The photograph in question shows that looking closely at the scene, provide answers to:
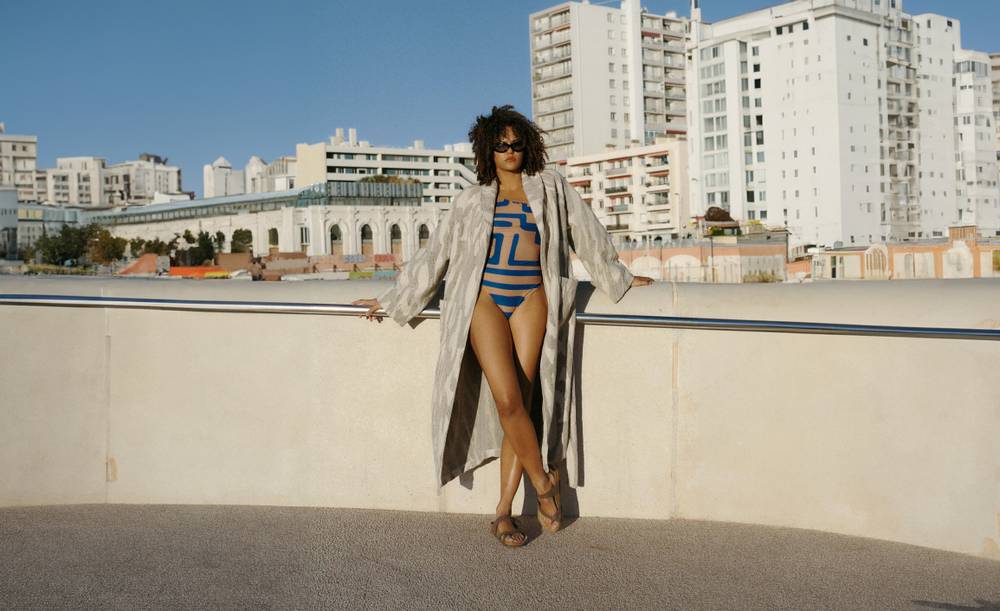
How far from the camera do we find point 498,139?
4020 mm

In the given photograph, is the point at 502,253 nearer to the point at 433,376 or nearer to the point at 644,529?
the point at 433,376

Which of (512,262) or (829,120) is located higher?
(829,120)

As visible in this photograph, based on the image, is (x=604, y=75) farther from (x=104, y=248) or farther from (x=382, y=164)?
(x=104, y=248)

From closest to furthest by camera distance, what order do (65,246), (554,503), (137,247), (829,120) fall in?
1. (554,503)
2. (829,120)
3. (65,246)
4. (137,247)

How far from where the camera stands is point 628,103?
110938 millimetres

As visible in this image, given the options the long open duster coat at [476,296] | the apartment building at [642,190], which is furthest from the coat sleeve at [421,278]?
the apartment building at [642,190]

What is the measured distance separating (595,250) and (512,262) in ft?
1.18

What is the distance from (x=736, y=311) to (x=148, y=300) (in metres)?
2.48

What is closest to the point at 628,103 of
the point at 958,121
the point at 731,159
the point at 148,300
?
the point at 731,159

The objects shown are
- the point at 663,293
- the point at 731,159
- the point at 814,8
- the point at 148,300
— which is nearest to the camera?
the point at 663,293

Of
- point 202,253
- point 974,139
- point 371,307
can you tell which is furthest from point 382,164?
point 371,307

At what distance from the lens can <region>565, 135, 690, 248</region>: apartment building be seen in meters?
94.2

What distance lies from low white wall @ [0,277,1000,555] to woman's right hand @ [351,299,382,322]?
7cm

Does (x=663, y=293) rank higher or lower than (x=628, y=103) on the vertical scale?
lower
